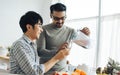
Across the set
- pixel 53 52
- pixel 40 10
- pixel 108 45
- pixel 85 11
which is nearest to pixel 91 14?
pixel 85 11

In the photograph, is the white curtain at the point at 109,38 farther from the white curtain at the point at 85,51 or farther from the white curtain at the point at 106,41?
the white curtain at the point at 85,51

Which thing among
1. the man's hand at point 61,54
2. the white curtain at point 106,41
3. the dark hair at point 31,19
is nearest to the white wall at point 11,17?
the white curtain at point 106,41

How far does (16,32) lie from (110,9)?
7.22 feet

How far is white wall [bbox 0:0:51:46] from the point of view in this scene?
17.3 feet

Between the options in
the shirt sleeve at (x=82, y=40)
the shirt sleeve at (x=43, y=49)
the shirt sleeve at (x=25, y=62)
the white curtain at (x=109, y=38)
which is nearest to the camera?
the shirt sleeve at (x=25, y=62)

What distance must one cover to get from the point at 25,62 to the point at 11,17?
13.8 feet

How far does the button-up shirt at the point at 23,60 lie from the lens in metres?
1.41

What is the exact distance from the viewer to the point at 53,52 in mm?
1842

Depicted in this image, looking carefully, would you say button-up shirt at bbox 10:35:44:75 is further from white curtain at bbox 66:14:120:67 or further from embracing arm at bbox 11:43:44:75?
white curtain at bbox 66:14:120:67

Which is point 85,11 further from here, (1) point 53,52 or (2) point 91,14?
(1) point 53,52

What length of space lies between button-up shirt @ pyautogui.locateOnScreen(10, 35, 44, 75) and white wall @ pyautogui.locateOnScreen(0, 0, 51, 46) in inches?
152

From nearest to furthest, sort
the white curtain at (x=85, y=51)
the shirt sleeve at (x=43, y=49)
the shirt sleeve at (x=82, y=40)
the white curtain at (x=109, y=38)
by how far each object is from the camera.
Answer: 1. the shirt sleeve at (x=43, y=49)
2. the shirt sleeve at (x=82, y=40)
3. the white curtain at (x=109, y=38)
4. the white curtain at (x=85, y=51)

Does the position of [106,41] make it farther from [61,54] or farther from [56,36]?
[61,54]

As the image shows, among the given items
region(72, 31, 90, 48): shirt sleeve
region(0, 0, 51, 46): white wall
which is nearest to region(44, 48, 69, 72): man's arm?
region(72, 31, 90, 48): shirt sleeve
